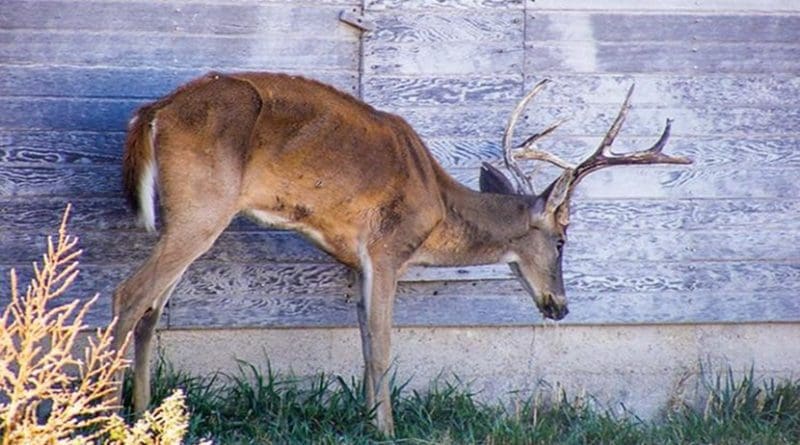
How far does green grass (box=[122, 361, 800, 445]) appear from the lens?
7.37m

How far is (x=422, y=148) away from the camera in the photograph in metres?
7.77

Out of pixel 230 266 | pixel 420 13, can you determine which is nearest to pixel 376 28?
pixel 420 13

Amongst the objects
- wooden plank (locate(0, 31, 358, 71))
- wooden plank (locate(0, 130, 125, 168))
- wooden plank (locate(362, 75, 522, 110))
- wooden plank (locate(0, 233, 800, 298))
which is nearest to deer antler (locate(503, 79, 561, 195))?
wooden plank (locate(362, 75, 522, 110))

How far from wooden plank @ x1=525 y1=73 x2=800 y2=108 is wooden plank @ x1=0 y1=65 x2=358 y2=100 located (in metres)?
1.94

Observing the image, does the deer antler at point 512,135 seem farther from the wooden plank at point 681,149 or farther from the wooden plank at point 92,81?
the wooden plank at point 92,81

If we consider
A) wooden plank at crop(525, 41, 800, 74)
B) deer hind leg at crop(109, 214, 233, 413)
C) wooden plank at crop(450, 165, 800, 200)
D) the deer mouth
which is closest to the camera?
deer hind leg at crop(109, 214, 233, 413)

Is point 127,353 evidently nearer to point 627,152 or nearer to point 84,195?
point 84,195

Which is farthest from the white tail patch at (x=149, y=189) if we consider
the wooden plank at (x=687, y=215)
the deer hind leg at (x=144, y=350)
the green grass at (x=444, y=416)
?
the wooden plank at (x=687, y=215)

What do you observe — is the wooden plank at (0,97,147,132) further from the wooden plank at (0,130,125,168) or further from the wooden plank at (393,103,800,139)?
the wooden plank at (393,103,800,139)

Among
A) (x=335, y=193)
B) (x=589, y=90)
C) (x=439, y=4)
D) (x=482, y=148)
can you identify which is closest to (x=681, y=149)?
(x=589, y=90)

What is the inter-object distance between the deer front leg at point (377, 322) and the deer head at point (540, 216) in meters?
0.87

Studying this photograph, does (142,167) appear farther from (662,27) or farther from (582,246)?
(662,27)

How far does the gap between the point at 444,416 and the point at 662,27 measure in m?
2.44

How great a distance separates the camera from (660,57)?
327 inches
